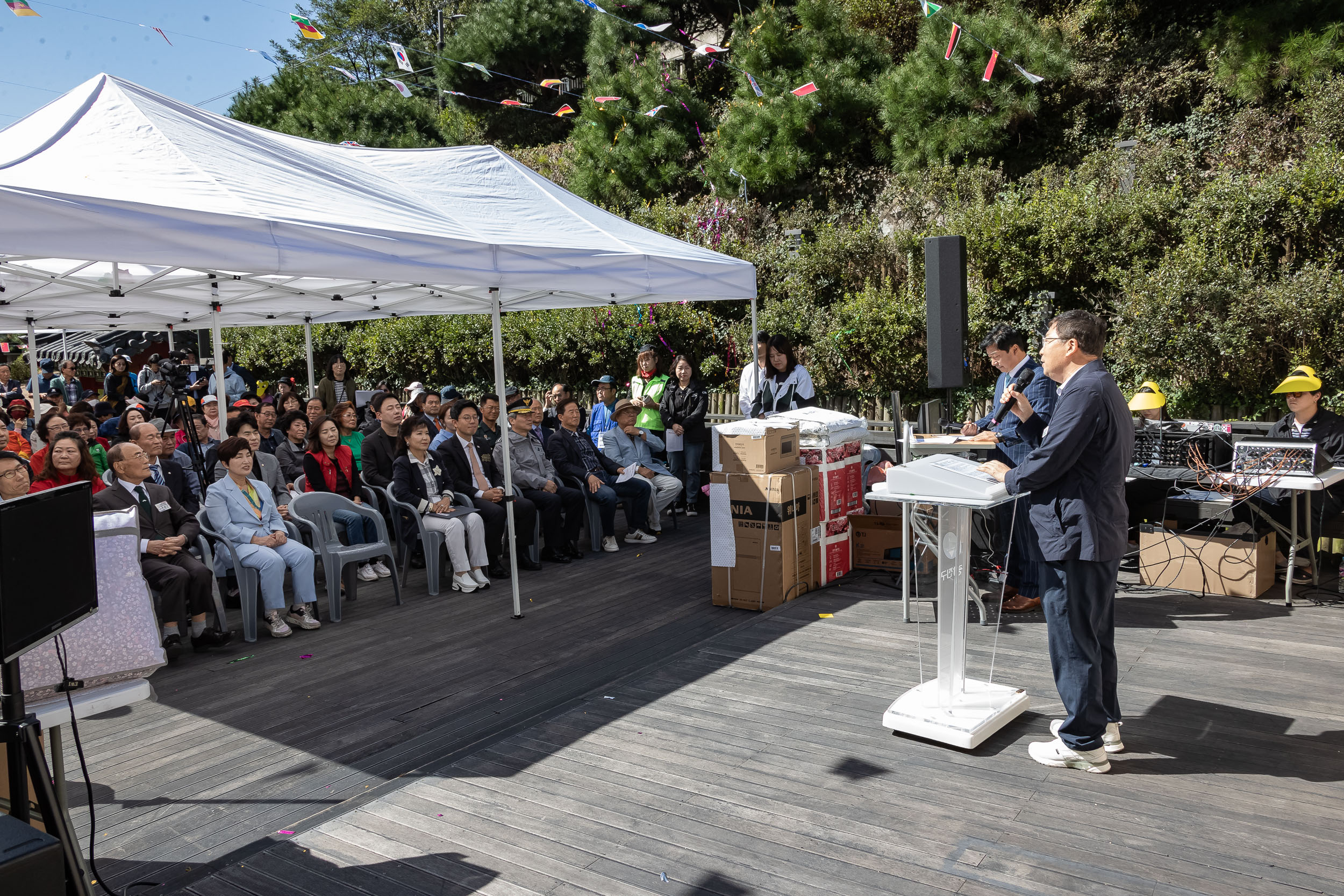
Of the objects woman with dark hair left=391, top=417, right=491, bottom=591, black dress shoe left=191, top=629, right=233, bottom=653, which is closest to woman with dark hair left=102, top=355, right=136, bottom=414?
woman with dark hair left=391, top=417, right=491, bottom=591

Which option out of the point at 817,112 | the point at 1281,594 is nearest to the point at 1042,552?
the point at 1281,594

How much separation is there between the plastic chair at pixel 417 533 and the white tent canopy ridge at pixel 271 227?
5.17 ft

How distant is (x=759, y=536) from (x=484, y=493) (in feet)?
7.71

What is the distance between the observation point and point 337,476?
22.8ft

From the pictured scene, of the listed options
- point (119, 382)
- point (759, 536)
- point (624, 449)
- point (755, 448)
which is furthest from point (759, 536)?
point (119, 382)

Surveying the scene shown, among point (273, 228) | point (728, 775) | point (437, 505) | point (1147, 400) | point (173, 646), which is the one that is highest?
point (273, 228)

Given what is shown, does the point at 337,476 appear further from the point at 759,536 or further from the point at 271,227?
the point at 759,536

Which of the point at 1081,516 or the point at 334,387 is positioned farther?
the point at 334,387

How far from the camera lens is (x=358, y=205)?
5484 mm

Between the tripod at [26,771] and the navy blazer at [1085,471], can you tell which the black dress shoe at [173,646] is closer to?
the tripod at [26,771]

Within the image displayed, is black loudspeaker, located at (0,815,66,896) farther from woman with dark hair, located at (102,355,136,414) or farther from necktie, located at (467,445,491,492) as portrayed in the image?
woman with dark hair, located at (102,355,136,414)

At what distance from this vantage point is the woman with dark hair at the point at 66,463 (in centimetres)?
499

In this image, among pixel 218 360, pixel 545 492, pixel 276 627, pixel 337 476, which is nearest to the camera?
pixel 276 627

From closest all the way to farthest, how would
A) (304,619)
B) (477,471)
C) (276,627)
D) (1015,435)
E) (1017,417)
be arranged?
(1017,417), (1015,435), (276,627), (304,619), (477,471)
